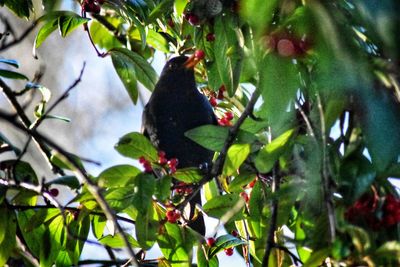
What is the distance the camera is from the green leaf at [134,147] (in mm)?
1397

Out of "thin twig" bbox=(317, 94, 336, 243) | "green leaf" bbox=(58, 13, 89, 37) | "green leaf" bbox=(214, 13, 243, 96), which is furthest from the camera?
"green leaf" bbox=(58, 13, 89, 37)

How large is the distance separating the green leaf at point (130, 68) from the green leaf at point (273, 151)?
59cm

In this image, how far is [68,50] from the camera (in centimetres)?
484

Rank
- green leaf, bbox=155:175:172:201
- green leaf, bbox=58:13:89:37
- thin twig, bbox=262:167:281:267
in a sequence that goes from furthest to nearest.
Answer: green leaf, bbox=58:13:89:37, green leaf, bbox=155:175:172:201, thin twig, bbox=262:167:281:267

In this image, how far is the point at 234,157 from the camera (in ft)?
4.44

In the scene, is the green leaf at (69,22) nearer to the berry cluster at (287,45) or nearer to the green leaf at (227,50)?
the green leaf at (227,50)

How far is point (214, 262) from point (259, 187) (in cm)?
18

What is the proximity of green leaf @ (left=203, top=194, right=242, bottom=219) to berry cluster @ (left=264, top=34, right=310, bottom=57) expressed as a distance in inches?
19.5

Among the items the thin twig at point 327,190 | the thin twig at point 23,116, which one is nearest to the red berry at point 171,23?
the thin twig at point 23,116

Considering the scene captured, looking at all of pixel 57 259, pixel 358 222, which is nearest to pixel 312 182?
pixel 358 222

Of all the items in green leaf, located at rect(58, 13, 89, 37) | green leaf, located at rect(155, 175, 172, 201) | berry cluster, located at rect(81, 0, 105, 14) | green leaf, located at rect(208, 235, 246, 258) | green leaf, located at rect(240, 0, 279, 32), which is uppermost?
berry cluster, located at rect(81, 0, 105, 14)

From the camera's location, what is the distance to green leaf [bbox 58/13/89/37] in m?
1.64

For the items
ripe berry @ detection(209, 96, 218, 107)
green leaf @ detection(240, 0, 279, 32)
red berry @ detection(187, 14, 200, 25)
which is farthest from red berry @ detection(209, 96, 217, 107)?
green leaf @ detection(240, 0, 279, 32)

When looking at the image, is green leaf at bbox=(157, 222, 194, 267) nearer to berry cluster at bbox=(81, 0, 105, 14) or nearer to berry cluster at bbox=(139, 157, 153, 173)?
berry cluster at bbox=(139, 157, 153, 173)
